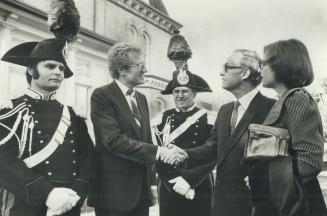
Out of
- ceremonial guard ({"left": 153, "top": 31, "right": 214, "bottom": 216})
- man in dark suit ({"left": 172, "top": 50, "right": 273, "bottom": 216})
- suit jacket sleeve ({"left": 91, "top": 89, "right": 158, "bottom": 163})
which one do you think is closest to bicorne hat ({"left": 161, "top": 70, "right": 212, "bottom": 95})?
ceremonial guard ({"left": 153, "top": 31, "right": 214, "bottom": 216})

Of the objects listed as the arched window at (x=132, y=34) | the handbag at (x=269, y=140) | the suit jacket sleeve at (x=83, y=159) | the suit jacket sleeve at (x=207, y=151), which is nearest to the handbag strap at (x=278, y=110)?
the handbag at (x=269, y=140)

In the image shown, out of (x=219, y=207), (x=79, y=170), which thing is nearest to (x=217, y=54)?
(x=219, y=207)

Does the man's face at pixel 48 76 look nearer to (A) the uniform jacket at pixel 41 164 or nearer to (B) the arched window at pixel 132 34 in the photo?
(A) the uniform jacket at pixel 41 164

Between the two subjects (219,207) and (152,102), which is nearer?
(219,207)

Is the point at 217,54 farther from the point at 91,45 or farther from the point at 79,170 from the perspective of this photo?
the point at 79,170

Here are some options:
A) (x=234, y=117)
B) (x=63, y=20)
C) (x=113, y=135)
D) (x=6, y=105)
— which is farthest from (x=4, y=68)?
(x=234, y=117)

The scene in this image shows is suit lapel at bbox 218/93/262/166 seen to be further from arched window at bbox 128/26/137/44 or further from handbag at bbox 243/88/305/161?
arched window at bbox 128/26/137/44

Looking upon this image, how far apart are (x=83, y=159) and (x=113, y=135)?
0.19 m

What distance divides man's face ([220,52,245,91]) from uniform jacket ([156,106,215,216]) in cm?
40

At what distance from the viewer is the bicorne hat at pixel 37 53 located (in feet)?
6.08

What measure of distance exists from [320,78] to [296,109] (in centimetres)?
132

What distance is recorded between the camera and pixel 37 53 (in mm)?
1854

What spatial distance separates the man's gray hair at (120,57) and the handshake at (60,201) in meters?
0.73

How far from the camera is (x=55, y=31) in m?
2.36
